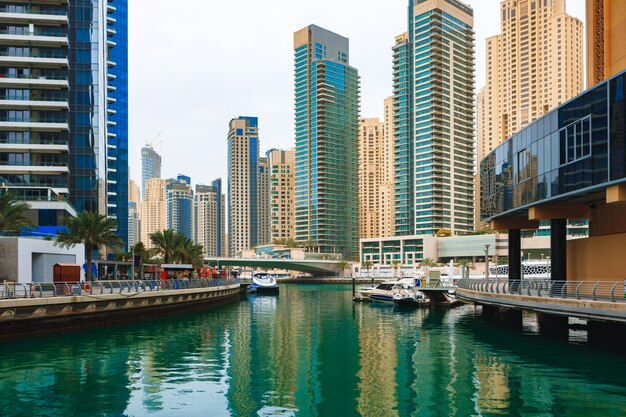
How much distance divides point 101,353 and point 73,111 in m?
72.6

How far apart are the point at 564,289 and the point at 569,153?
862 centimetres

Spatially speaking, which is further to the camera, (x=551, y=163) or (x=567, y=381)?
(x=551, y=163)

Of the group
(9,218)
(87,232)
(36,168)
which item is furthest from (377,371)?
(36,168)

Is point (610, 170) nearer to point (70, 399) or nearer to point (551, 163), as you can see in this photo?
point (551, 163)

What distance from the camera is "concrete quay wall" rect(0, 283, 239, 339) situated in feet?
114

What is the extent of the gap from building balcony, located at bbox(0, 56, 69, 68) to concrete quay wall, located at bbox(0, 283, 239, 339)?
44242 millimetres

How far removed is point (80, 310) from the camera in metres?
40.9

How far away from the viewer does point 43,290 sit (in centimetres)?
3838

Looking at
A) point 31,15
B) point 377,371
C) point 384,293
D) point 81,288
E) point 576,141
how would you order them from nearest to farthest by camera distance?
point 377,371
point 576,141
point 81,288
point 384,293
point 31,15

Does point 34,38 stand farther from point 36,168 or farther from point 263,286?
point 263,286

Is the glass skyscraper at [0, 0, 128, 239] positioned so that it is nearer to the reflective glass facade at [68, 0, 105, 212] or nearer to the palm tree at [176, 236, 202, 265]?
the reflective glass facade at [68, 0, 105, 212]

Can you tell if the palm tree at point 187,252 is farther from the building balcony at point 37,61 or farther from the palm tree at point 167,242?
the building balcony at point 37,61

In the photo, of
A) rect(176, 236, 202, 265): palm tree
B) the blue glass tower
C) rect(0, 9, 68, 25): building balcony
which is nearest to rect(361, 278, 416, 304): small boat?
rect(176, 236, 202, 265): palm tree

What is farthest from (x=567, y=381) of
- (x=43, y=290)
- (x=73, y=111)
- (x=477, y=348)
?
(x=73, y=111)
